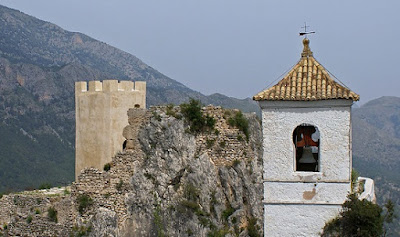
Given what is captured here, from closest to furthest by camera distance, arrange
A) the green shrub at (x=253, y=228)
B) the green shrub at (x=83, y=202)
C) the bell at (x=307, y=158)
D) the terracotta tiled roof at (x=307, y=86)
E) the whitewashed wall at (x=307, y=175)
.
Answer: the whitewashed wall at (x=307, y=175) → the terracotta tiled roof at (x=307, y=86) → the bell at (x=307, y=158) → the green shrub at (x=253, y=228) → the green shrub at (x=83, y=202)

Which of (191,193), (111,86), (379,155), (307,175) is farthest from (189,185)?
(379,155)

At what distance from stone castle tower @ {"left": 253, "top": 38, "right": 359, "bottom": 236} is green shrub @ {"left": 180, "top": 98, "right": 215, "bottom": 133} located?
11460 mm

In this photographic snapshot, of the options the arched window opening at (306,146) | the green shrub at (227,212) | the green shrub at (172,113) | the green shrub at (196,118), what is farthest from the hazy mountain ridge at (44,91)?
the arched window opening at (306,146)

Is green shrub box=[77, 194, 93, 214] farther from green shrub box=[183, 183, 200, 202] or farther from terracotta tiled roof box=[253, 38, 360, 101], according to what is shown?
terracotta tiled roof box=[253, 38, 360, 101]

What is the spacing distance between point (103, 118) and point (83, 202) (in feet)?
11.2

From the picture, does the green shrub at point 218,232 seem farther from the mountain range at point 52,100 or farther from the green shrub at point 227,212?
the mountain range at point 52,100

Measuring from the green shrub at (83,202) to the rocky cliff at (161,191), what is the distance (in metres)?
0.04

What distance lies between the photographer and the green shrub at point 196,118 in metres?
23.3

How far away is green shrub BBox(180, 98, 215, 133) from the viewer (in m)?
23.3

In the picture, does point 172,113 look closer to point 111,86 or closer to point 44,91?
point 111,86

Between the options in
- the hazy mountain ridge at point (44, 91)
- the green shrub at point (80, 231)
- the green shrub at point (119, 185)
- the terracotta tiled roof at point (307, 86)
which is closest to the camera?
the terracotta tiled roof at point (307, 86)

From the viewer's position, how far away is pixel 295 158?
11.7m

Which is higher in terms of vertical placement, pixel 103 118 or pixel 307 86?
pixel 307 86

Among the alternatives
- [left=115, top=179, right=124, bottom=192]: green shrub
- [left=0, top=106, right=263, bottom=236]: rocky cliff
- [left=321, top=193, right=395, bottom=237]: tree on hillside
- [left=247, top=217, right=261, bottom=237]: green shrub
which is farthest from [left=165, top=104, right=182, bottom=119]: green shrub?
[left=321, top=193, right=395, bottom=237]: tree on hillside
